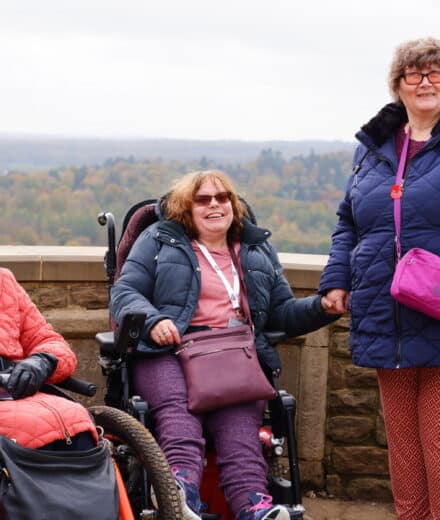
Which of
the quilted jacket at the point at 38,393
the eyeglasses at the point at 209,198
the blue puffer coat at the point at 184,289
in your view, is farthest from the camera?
the eyeglasses at the point at 209,198

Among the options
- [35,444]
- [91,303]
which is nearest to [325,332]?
[91,303]

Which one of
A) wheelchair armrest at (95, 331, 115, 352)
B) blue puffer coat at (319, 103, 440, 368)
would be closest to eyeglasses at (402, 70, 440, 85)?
blue puffer coat at (319, 103, 440, 368)

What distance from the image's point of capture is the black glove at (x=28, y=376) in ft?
11.9

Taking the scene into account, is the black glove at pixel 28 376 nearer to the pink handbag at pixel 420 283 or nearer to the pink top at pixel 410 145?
the pink handbag at pixel 420 283

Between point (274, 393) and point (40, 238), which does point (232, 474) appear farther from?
point (40, 238)

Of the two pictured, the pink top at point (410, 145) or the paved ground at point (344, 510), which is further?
the paved ground at point (344, 510)

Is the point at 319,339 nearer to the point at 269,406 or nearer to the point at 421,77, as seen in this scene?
the point at 269,406

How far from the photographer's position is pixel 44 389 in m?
3.90

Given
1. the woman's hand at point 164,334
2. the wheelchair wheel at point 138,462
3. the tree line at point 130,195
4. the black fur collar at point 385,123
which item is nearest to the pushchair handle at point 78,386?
the wheelchair wheel at point 138,462

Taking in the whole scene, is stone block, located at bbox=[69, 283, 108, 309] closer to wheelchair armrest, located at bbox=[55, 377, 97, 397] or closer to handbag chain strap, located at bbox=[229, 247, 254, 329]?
handbag chain strap, located at bbox=[229, 247, 254, 329]

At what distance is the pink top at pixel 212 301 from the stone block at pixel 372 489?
4.59ft

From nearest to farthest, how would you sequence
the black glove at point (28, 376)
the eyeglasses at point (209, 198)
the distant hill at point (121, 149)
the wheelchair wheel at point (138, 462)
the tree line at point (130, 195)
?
the black glove at point (28, 376) < the wheelchair wheel at point (138, 462) < the eyeglasses at point (209, 198) < the tree line at point (130, 195) < the distant hill at point (121, 149)

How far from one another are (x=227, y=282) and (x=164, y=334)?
0.40 metres

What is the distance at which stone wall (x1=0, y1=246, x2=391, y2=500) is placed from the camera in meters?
5.36
